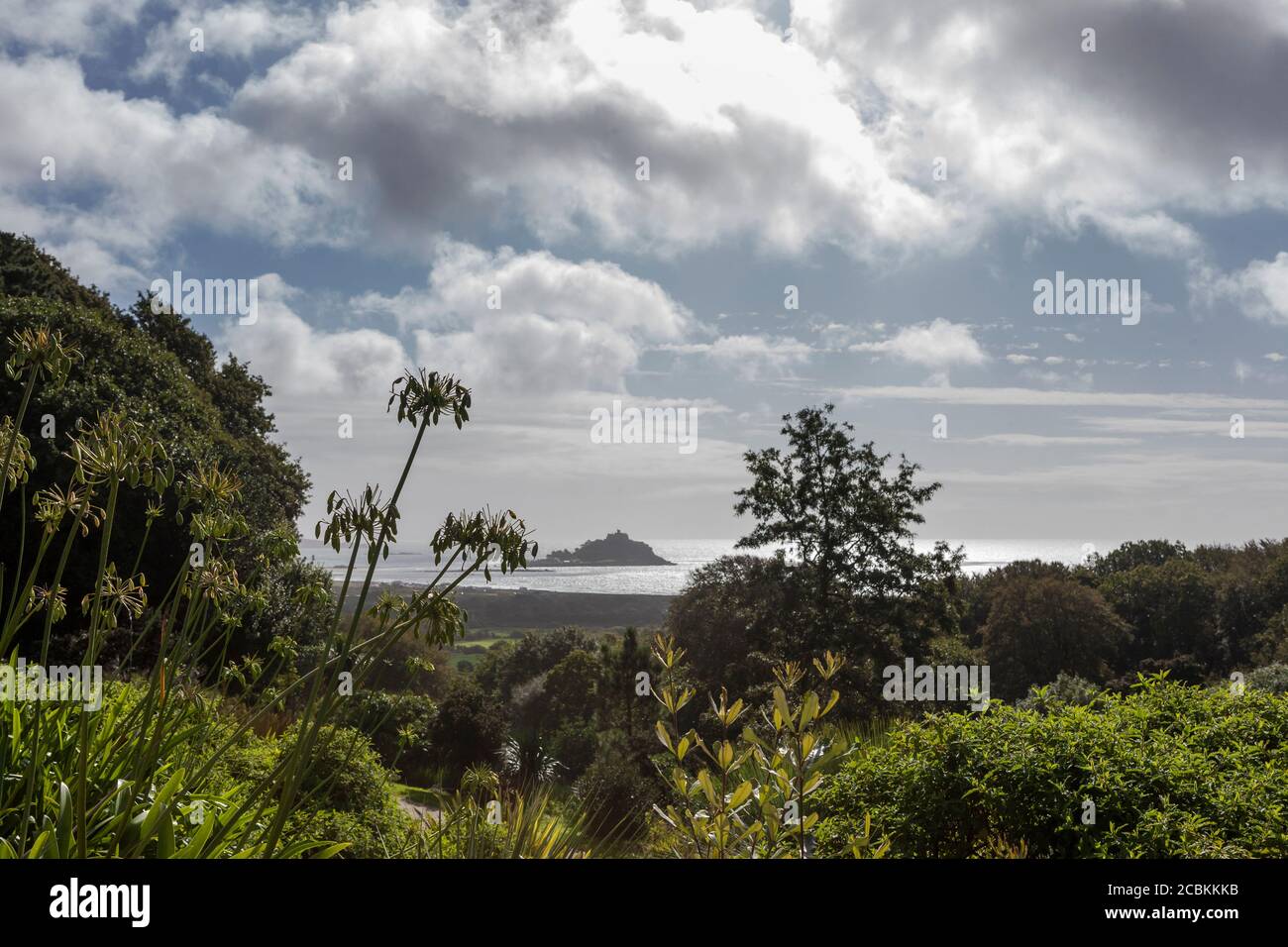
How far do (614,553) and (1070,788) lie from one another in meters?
29.5

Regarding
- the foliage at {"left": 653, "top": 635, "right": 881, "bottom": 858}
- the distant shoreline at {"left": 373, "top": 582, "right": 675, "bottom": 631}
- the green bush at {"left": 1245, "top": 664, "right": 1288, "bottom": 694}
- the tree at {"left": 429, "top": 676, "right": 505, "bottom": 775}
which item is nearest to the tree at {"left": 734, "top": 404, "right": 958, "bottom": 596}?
the tree at {"left": 429, "top": 676, "right": 505, "bottom": 775}

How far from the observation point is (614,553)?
33.4 metres

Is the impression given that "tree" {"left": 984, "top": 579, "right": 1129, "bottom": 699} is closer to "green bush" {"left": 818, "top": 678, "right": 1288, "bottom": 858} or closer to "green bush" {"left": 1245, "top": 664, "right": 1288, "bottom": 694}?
"green bush" {"left": 1245, "top": 664, "right": 1288, "bottom": 694}

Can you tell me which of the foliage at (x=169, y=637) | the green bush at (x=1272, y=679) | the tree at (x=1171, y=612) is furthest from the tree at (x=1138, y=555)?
the foliage at (x=169, y=637)

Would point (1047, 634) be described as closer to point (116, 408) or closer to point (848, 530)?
point (848, 530)

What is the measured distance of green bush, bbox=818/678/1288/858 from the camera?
3.81 metres

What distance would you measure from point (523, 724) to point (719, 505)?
423 inches

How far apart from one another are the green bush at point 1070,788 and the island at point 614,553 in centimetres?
2668

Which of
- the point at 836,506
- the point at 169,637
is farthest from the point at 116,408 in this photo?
the point at 836,506

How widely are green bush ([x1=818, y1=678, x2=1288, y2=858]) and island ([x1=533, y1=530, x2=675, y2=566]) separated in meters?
26.7

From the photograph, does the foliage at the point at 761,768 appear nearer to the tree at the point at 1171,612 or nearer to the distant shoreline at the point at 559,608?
the distant shoreline at the point at 559,608
